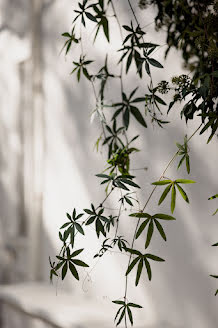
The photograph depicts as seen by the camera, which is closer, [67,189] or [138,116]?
[138,116]

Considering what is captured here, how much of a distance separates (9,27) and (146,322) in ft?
5.03

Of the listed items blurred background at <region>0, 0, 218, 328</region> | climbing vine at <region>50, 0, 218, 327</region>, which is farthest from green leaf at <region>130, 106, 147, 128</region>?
blurred background at <region>0, 0, 218, 328</region>

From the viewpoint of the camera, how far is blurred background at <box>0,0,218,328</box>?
147 centimetres

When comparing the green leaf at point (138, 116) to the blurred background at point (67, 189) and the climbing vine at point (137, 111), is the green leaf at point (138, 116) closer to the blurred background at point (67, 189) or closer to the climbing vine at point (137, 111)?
the climbing vine at point (137, 111)

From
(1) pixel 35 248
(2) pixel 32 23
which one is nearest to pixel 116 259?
(1) pixel 35 248

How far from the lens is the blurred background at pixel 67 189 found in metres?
1.47

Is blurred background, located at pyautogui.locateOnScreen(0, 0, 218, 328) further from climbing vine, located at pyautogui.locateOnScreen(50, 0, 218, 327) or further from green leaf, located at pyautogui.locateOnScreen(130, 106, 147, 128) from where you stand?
green leaf, located at pyautogui.locateOnScreen(130, 106, 147, 128)

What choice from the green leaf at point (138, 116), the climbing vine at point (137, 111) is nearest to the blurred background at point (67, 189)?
the climbing vine at point (137, 111)

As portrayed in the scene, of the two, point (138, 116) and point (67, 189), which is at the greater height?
point (138, 116)

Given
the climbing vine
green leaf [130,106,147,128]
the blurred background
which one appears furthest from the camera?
the blurred background

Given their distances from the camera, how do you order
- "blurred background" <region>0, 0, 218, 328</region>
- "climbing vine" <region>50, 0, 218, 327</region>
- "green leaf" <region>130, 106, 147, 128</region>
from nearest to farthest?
"climbing vine" <region>50, 0, 218, 327</region> < "green leaf" <region>130, 106, 147, 128</region> < "blurred background" <region>0, 0, 218, 328</region>

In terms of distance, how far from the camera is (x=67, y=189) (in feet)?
6.64

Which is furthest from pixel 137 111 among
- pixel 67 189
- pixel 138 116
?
pixel 67 189

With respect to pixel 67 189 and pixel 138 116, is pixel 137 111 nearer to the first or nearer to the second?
pixel 138 116
